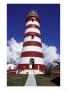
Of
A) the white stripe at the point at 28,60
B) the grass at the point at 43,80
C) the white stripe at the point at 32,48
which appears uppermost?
the white stripe at the point at 32,48

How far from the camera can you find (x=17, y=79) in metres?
1.90

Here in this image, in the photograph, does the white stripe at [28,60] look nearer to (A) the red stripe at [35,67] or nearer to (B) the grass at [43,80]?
(A) the red stripe at [35,67]

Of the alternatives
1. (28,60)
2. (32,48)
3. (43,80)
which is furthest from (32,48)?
(43,80)

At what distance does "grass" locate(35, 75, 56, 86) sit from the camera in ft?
6.16

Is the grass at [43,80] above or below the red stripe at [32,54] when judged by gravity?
below

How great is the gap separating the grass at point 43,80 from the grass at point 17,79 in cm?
11

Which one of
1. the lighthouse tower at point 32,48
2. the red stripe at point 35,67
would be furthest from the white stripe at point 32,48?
the red stripe at point 35,67

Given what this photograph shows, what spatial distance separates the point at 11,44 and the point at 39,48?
0.25 meters

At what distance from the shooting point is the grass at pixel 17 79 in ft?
6.21

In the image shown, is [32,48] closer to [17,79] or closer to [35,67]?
[35,67]

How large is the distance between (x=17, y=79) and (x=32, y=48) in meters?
0.30

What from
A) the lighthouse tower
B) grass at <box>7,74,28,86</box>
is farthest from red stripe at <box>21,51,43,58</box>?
grass at <box>7,74,28,86</box>
